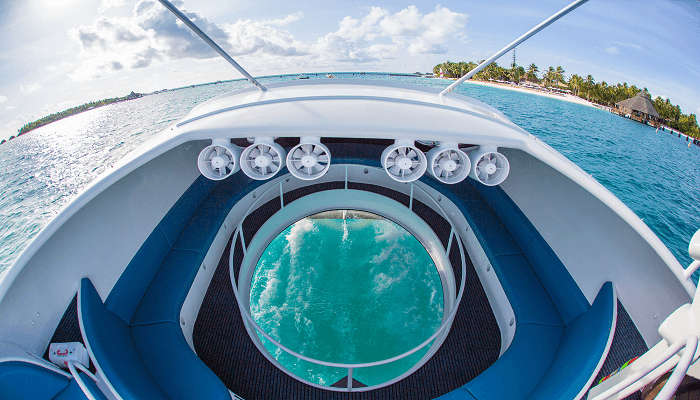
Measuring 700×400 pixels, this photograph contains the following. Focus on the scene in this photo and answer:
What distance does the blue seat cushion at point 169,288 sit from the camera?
12.9ft

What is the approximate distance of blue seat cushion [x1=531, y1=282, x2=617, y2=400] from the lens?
2.83 m

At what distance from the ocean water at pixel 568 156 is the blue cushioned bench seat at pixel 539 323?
563 centimetres

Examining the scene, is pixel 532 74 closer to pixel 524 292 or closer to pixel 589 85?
pixel 589 85

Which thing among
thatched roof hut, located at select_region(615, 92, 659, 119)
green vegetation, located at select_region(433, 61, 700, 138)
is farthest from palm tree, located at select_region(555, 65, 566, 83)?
thatched roof hut, located at select_region(615, 92, 659, 119)

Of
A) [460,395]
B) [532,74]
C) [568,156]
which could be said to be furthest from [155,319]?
[532,74]

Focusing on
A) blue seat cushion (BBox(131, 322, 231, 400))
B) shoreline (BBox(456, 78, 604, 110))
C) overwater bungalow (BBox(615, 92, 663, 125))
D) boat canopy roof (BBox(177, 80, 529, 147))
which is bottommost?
blue seat cushion (BBox(131, 322, 231, 400))

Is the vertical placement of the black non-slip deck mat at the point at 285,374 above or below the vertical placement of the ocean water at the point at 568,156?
below

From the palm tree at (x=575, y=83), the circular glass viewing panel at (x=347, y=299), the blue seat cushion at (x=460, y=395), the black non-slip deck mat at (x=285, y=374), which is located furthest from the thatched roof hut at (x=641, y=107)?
the blue seat cushion at (x=460, y=395)

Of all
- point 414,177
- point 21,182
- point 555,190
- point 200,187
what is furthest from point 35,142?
point 555,190

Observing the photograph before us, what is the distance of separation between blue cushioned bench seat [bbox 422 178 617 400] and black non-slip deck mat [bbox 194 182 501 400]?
56 centimetres

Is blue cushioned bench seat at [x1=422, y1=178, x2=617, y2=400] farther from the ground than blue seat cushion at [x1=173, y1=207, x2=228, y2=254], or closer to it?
closer to it

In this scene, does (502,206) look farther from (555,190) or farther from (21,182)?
(21,182)

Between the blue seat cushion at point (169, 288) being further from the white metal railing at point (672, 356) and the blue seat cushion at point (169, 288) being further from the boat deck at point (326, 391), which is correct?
the white metal railing at point (672, 356)

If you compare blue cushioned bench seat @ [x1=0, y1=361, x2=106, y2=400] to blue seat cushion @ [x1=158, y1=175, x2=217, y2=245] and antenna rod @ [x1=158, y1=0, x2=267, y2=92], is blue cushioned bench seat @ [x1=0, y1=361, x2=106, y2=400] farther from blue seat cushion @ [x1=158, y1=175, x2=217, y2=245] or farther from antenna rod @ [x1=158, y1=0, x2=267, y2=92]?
antenna rod @ [x1=158, y1=0, x2=267, y2=92]
